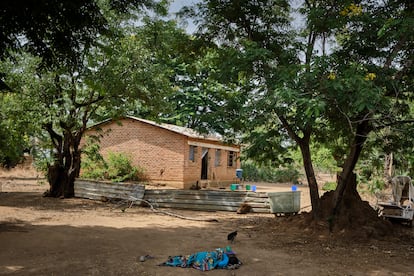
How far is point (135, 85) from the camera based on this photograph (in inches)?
602

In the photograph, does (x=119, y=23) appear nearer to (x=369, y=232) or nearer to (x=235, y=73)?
(x=235, y=73)

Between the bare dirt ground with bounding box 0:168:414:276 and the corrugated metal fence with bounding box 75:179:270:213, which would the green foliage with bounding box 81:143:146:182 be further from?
the bare dirt ground with bounding box 0:168:414:276

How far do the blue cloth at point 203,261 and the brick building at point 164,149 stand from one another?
1617cm

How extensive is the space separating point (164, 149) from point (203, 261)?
1733 cm

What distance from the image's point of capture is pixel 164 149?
23594mm

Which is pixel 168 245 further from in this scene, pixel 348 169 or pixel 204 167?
pixel 204 167

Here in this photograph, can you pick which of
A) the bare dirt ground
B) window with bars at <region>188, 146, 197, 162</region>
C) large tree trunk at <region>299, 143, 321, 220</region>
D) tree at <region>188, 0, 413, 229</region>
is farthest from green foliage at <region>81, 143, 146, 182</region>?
large tree trunk at <region>299, 143, 321, 220</region>

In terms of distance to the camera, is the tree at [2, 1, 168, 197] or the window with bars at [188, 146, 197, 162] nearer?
the tree at [2, 1, 168, 197]

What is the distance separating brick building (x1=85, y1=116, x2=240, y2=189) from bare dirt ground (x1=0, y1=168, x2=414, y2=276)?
988 centimetres

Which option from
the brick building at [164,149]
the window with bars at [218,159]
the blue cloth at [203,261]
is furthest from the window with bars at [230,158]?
the blue cloth at [203,261]

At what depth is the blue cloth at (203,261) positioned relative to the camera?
6461 millimetres

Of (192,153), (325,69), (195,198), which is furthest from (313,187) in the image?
(192,153)

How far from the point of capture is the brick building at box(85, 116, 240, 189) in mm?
23141

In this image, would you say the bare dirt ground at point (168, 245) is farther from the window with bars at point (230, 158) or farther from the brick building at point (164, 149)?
the window with bars at point (230, 158)
